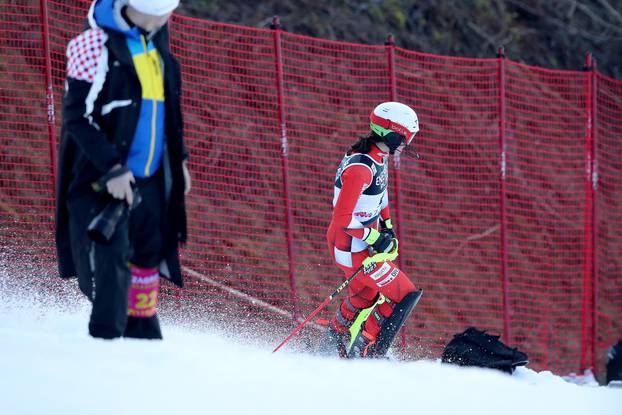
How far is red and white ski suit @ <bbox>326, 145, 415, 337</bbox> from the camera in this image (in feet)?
21.3

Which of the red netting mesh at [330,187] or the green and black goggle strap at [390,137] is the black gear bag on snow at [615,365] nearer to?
the red netting mesh at [330,187]

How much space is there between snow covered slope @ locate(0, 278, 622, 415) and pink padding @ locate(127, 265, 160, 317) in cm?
26

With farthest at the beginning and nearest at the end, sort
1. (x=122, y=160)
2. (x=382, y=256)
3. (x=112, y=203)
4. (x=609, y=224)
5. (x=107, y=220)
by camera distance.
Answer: (x=609, y=224) → (x=382, y=256) → (x=122, y=160) → (x=112, y=203) → (x=107, y=220)

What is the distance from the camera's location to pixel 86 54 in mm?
4363

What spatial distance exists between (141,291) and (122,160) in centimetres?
62

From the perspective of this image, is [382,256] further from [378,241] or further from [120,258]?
[120,258]

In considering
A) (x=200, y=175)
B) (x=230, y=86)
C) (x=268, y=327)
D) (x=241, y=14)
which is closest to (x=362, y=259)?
(x=268, y=327)

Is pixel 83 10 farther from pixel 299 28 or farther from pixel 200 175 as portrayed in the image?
pixel 299 28

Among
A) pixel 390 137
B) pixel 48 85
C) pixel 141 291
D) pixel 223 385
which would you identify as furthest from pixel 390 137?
pixel 223 385

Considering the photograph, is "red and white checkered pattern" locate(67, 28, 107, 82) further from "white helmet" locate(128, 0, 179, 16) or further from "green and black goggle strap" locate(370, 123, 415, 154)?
"green and black goggle strap" locate(370, 123, 415, 154)

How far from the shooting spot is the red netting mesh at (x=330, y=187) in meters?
8.70

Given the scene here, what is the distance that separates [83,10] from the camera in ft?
28.5

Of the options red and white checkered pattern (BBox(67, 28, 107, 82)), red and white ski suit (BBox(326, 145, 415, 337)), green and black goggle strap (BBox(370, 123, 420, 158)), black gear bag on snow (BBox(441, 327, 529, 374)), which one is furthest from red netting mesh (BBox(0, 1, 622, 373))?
red and white checkered pattern (BBox(67, 28, 107, 82))

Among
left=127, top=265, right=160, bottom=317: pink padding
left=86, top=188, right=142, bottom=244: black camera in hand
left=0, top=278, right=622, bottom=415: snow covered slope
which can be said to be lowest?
left=0, top=278, right=622, bottom=415: snow covered slope
